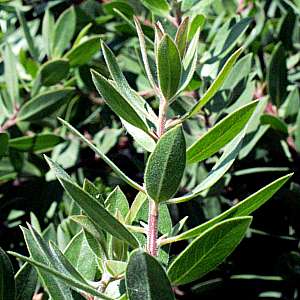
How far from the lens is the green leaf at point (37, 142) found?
124cm

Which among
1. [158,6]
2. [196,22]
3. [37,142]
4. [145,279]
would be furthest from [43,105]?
[145,279]

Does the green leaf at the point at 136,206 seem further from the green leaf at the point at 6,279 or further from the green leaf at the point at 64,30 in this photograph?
the green leaf at the point at 64,30

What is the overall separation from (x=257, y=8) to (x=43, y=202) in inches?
24.5

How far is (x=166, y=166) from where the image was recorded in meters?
0.64

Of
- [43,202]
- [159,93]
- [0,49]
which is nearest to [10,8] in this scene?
[0,49]

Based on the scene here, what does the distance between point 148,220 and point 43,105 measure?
63 cm

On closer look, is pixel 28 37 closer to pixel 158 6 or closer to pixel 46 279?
pixel 158 6

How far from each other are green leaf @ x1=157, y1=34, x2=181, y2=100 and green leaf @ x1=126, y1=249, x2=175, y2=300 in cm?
23

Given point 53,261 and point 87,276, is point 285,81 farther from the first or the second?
point 53,261

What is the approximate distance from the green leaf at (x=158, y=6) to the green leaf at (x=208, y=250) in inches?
22.1

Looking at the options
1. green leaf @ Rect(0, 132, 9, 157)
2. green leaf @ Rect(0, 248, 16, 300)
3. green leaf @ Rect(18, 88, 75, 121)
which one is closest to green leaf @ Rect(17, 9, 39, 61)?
green leaf @ Rect(18, 88, 75, 121)

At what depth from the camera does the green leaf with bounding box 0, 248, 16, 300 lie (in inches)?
28.0

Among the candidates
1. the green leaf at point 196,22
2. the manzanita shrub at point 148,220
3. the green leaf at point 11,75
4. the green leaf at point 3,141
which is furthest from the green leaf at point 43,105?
the manzanita shrub at point 148,220

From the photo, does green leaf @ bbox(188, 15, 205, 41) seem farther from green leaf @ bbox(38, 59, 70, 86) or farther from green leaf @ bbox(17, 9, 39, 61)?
green leaf @ bbox(17, 9, 39, 61)
